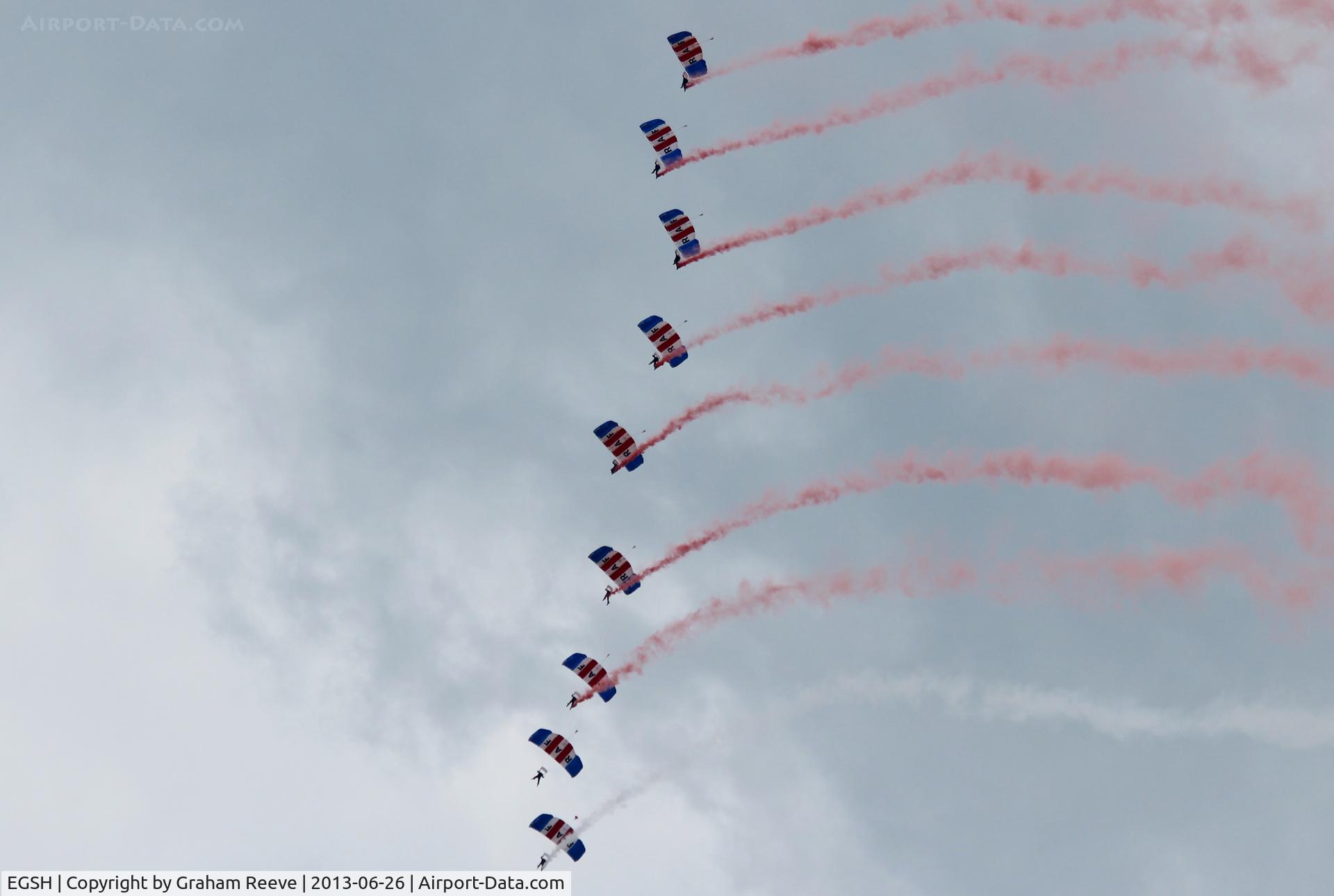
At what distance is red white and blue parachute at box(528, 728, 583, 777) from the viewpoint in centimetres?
10431

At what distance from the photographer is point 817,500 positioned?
101 meters

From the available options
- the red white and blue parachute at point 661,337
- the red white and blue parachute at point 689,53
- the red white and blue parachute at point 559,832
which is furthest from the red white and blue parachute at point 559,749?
the red white and blue parachute at point 689,53

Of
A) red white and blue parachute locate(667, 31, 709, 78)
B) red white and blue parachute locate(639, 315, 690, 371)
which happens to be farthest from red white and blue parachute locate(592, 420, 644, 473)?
red white and blue parachute locate(667, 31, 709, 78)

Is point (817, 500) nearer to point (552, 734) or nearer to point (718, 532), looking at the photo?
point (718, 532)

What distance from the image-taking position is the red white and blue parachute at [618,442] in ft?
343

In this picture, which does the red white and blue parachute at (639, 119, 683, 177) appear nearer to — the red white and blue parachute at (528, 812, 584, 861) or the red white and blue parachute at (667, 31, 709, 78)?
the red white and blue parachute at (667, 31, 709, 78)

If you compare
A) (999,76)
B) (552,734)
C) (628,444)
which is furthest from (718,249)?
(552,734)

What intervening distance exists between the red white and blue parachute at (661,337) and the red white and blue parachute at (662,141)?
809cm

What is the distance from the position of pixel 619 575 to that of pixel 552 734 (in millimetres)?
9366

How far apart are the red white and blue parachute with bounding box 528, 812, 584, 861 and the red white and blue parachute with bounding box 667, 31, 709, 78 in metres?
40.8

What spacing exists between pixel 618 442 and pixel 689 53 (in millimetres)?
21063

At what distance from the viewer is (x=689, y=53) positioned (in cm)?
10344

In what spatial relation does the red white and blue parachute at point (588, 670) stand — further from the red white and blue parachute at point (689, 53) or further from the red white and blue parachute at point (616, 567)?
the red white and blue parachute at point (689, 53)

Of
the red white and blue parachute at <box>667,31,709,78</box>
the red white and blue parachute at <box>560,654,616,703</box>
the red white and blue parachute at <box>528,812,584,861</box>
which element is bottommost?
the red white and blue parachute at <box>528,812,584,861</box>
